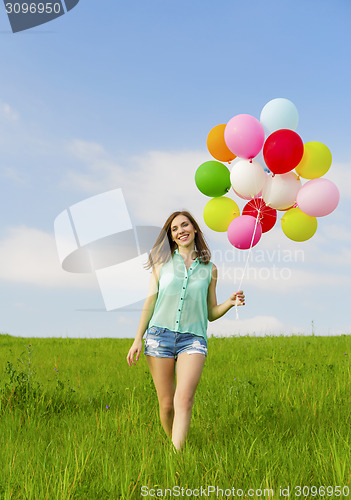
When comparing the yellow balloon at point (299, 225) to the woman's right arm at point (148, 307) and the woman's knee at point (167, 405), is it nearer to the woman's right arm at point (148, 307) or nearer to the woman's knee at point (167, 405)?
the woman's right arm at point (148, 307)

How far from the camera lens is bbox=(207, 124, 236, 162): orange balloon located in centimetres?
504

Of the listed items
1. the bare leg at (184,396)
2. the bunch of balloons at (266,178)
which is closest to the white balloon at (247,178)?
the bunch of balloons at (266,178)

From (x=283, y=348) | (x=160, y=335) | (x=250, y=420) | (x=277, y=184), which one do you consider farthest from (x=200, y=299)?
(x=283, y=348)

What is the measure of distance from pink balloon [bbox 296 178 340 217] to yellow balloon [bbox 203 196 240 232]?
2.23 feet

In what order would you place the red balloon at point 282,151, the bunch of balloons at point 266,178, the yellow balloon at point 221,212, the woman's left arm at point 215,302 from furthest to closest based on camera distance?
1. the yellow balloon at point 221,212
2. the bunch of balloons at point 266,178
3. the red balloon at point 282,151
4. the woman's left arm at point 215,302

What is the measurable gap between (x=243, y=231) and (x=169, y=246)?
2.87 feet

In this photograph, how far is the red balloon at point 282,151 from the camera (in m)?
4.49

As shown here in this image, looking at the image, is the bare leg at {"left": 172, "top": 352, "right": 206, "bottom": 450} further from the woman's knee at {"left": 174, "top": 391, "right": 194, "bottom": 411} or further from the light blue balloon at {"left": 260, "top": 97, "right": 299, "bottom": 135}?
the light blue balloon at {"left": 260, "top": 97, "right": 299, "bottom": 135}

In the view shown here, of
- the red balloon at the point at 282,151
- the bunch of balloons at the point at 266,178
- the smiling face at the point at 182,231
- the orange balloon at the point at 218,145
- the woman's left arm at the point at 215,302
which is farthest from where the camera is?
the orange balloon at the point at 218,145

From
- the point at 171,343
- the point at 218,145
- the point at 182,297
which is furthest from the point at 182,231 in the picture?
the point at 218,145

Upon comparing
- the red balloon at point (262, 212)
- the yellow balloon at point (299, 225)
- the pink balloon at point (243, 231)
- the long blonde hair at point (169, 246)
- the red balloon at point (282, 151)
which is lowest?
the long blonde hair at point (169, 246)

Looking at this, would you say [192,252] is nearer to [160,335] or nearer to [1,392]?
[160,335]

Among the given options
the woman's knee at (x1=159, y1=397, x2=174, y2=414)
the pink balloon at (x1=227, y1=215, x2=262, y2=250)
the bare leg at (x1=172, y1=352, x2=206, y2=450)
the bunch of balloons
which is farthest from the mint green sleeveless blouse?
the bunch of balloons

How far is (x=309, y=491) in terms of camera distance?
9.73ft
